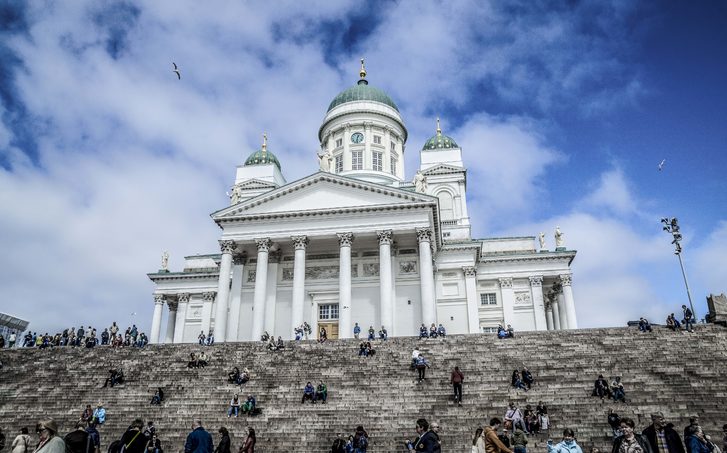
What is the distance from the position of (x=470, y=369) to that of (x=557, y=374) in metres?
3.27

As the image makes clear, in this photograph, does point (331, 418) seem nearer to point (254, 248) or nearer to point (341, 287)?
point (341, 287)

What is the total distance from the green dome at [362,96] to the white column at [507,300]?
21555mm

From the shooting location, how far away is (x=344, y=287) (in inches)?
1340

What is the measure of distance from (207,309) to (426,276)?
2225cm

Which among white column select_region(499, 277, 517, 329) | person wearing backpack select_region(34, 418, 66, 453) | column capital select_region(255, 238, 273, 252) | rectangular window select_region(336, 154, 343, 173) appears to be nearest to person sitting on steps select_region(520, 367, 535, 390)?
person wearing backpack select_region(34, 418, 66, 453)

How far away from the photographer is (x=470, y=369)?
21.8 m

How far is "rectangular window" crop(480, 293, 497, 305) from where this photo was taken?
44.1 m

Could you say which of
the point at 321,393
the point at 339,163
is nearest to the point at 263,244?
the point at 339,163

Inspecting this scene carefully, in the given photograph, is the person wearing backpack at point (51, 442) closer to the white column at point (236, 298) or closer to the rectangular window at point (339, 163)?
the white column at point (236, 298)

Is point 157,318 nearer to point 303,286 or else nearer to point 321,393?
point 303,286

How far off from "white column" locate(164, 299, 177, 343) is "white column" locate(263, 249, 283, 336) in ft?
52.2

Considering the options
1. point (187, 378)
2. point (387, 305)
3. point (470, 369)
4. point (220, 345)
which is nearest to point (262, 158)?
point (387, 305)

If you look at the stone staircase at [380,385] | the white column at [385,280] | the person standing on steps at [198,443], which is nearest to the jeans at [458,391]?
the stone staircase at [380,385]

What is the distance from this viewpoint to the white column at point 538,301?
4178 centimetres
